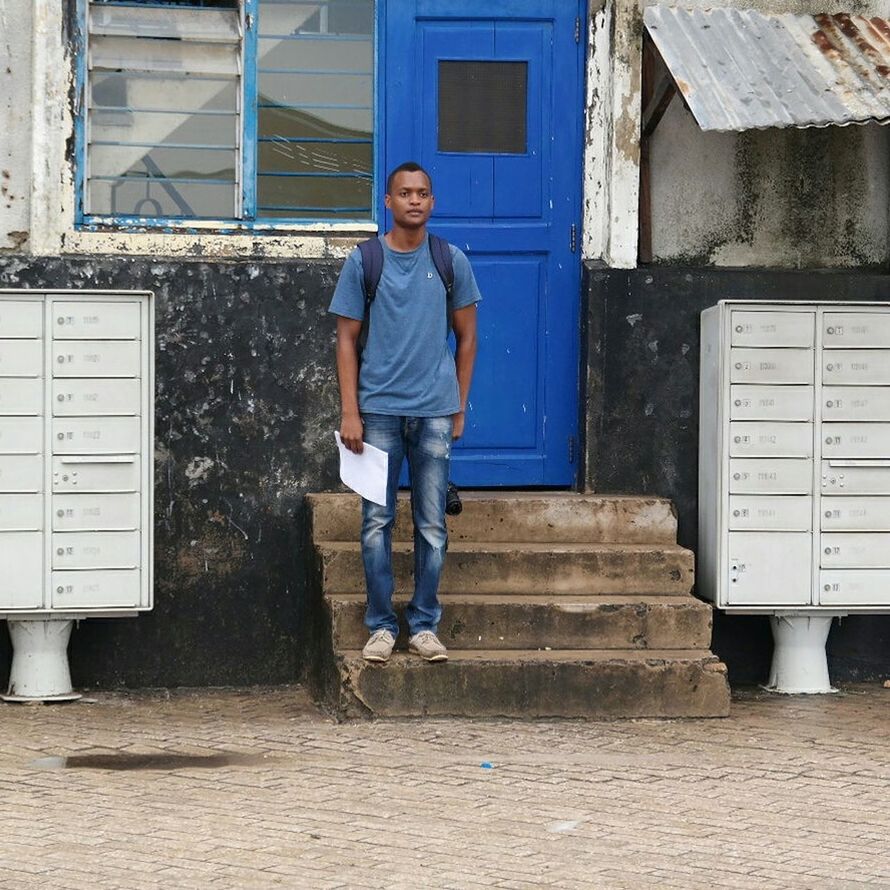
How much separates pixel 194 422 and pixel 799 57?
3.28 metres

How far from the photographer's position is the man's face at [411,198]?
7.19 m

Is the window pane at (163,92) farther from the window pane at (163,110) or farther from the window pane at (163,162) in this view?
the window pane at (163,162)

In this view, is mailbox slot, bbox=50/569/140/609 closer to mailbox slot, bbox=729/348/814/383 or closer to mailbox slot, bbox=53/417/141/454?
mailbox slot, bbox=53/417/141/454

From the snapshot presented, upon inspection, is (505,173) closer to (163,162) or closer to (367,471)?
(163,162)

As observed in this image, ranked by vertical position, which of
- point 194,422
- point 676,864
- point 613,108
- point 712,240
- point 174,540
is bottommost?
point 676,864

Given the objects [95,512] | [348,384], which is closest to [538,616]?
[348,384]

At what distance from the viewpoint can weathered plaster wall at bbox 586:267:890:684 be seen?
8.47 m

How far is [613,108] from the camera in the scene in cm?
849

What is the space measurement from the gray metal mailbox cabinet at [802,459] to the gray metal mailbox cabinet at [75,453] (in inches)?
102

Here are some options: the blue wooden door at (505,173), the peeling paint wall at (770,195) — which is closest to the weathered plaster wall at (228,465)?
the blue wooden door at (505,173)

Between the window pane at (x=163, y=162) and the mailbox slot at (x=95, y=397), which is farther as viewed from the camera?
the window pane at (x=163, y=162)

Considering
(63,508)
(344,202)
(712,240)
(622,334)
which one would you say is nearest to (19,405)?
(63,508)

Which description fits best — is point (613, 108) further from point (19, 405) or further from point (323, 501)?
point (19, 405)

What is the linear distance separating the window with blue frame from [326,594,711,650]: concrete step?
2080 millimetres
